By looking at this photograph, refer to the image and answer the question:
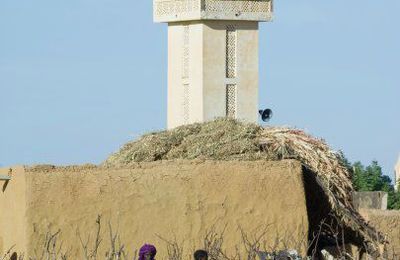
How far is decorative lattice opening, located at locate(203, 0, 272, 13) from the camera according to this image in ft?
112

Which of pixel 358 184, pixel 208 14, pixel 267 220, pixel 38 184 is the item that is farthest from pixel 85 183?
pixel 208 14

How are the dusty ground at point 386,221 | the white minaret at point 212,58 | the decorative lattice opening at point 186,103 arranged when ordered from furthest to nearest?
the decorative lattice opening at point 186,103, the white minaret at point 212,58, the dusty ground at point 386,221

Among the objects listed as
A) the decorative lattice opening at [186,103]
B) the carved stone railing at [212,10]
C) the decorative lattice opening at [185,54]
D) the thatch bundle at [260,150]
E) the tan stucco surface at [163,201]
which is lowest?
the tan stucco surface at [163,201]

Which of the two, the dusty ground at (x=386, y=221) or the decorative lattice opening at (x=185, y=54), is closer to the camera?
the dusty ground at (x=386, y=221)

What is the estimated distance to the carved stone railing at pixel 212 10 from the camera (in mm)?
33844

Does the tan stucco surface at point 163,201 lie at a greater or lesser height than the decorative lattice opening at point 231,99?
lesser

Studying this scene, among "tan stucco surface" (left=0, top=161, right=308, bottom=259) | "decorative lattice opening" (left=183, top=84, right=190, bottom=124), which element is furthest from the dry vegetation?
"decorative lattice opening" (left=183, top=84, right=190, bottom=124)

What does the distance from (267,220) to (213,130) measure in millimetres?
1417

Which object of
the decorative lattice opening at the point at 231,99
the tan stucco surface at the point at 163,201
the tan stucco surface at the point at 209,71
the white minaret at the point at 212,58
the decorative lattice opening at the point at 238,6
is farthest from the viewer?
the decorative lattice opening at the point at 231,99

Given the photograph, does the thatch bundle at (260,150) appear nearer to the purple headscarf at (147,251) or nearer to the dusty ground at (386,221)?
the purple headscarf at (147,251)

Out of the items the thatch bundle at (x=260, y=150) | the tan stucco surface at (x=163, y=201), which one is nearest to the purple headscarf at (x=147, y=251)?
the tan stucco surface at (x=163, y=201)

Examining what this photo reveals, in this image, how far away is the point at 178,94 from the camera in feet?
117

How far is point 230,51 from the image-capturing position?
35375mm

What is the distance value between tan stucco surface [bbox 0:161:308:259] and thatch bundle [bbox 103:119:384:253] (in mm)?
545
